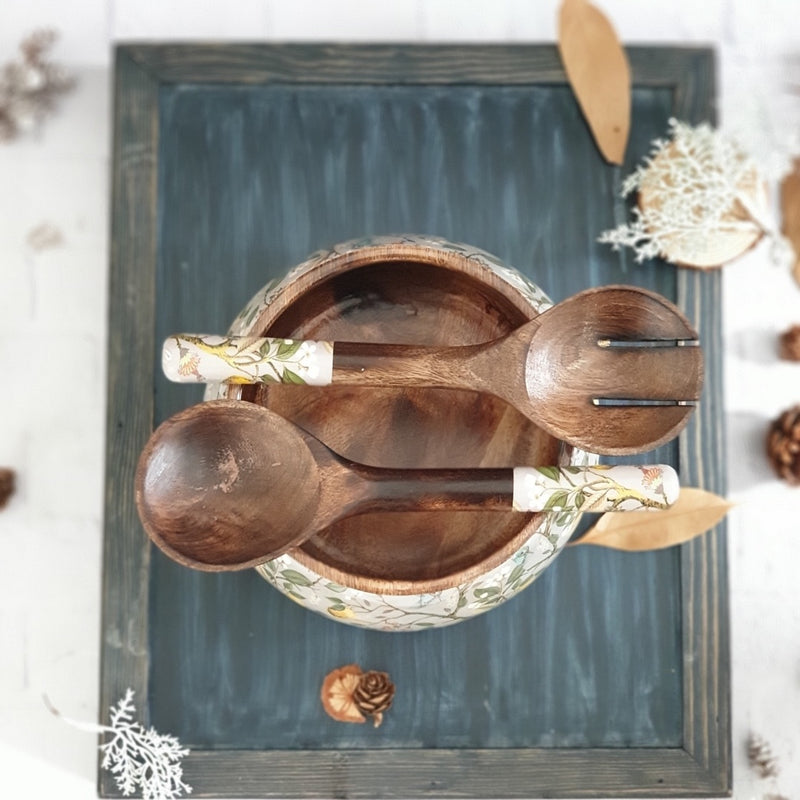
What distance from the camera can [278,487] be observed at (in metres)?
0.56

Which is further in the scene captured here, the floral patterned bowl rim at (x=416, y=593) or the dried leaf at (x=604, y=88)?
the dried leaf at (x=604, y=88)

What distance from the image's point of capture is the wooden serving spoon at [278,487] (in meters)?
0.54

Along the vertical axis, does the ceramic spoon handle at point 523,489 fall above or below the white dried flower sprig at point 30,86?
below

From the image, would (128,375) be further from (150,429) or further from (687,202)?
(687,202)

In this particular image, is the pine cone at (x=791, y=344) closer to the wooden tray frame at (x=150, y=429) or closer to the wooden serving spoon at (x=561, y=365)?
the wooden tray frame at (x=150, y=429)

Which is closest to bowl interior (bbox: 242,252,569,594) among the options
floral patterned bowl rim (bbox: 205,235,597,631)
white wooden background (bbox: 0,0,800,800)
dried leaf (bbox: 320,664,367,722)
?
floral patterned bowl rim (bbox: 205,235,597,631)

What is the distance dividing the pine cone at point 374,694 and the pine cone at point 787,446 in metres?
0.38

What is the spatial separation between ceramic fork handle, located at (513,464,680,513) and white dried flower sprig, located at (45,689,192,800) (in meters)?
0.34

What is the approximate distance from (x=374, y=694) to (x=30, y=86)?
22.8 inches

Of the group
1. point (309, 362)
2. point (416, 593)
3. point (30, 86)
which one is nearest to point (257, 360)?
point (309, 362)

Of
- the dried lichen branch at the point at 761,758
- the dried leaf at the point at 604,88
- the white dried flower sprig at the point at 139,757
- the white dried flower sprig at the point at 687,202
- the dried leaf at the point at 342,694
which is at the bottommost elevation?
the dried lichen branch at the point at 761,758

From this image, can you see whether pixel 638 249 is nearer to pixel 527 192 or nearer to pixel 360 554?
pixel 527 192

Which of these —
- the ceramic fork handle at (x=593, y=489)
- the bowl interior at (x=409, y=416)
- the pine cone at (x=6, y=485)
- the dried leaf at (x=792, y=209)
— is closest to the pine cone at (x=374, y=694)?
the bowl interior at (x=409, y=416)

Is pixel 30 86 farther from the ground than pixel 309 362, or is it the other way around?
pixel 30 86
